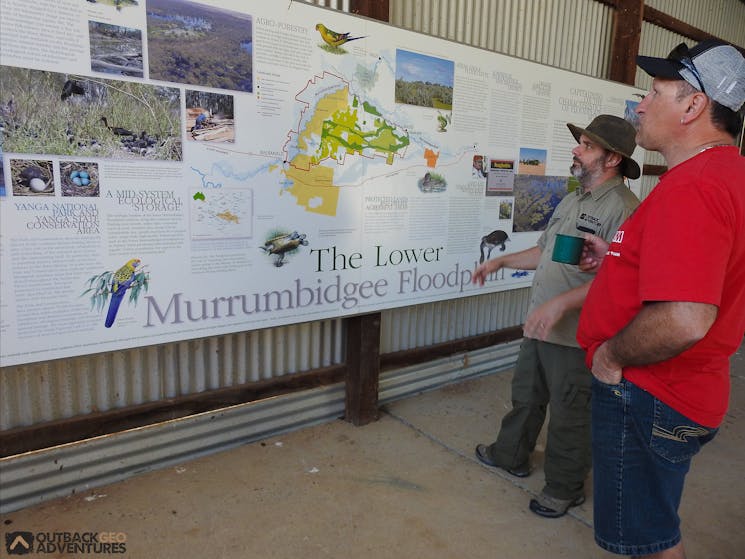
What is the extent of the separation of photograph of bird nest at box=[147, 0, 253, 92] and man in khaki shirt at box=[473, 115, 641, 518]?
5.51 ft

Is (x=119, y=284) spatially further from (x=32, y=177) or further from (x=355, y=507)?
(x=355, y=507)

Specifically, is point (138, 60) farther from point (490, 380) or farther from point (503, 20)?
point (490, 380)

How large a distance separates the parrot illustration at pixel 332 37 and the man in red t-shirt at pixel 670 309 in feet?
5.35

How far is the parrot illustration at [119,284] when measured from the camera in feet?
7.90

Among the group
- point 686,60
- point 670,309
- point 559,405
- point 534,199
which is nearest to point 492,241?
point 534,199

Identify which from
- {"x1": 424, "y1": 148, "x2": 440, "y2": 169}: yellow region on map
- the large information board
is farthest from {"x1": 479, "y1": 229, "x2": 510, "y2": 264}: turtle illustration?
{"x1": 424, "y1": 148, "x2": 440, "y2": 169}: yellow region on map

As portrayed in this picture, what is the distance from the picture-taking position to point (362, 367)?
350 cm

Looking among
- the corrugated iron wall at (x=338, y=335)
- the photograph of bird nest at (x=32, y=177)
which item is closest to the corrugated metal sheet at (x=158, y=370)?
the corrugated iron wall at (x=338, y=335)

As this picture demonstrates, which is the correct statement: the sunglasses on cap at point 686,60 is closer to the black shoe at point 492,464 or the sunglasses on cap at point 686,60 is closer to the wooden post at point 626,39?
the black shoe at point 492,464

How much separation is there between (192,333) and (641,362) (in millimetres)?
1981

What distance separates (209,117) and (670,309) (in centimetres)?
206

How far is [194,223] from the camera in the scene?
2572 mm

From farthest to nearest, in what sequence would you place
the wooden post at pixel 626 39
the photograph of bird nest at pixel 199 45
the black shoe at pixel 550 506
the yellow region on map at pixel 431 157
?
the wooden post at pixel 626 39 → the yellow region on map at pixel 431 157 → the black shoe at pixel 550 506 → the photograph of bird nest at pixel 199 45

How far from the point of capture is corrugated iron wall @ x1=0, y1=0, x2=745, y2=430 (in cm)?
261
